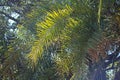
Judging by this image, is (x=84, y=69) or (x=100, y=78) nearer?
(x=84, y=69)

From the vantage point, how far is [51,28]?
6152 mm

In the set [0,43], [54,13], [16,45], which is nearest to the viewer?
[54,13]

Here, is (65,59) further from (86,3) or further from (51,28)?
(86,3)

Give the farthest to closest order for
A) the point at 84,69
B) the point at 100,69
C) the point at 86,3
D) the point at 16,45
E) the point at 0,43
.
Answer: the point at 0,43
the point at 100,69
the point at 16,45
the point at 86,3
the point at 84,69

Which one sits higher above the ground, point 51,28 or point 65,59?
point 51,28

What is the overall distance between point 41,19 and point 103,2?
1320 mm

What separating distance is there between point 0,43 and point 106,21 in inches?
182

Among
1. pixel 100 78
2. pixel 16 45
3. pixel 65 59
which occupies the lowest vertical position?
pixel 100 78

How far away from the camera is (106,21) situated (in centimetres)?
712

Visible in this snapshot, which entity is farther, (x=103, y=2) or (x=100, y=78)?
(x=100, y=78)

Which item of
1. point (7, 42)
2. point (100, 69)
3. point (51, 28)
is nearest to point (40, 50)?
point (51, 28)

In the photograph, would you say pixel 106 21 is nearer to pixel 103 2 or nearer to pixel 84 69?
pixel 103 2

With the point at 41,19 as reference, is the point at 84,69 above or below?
below

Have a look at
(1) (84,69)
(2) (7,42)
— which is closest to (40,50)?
(1) (84,69)
